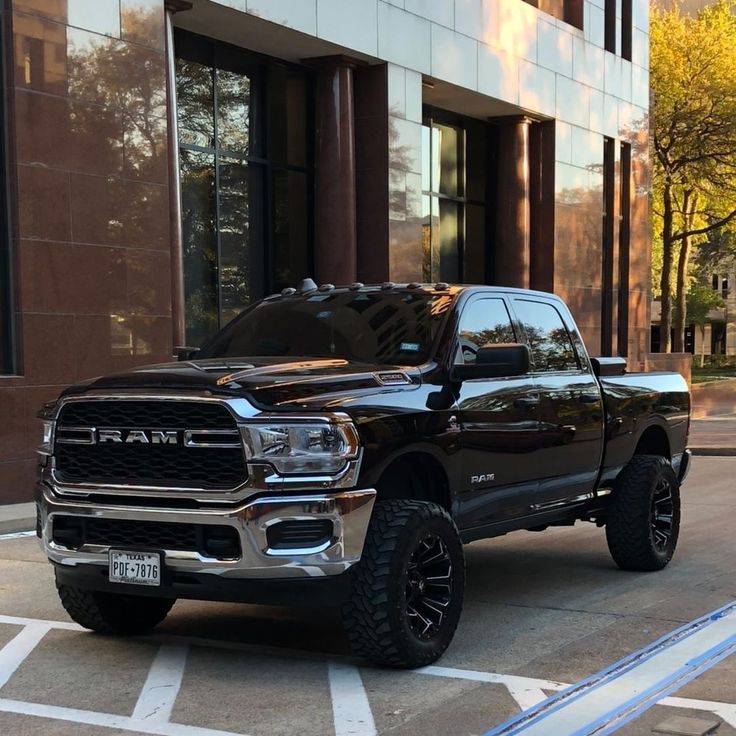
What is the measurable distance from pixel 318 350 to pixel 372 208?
44.8 ft

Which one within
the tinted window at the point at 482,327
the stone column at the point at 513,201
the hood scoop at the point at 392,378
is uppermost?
the stone column at the point at 513,201

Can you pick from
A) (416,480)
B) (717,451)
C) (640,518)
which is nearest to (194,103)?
(717,451)

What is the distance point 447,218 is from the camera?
24703mm

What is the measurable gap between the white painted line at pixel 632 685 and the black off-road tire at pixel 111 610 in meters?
2.29

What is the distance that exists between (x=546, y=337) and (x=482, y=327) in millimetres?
879

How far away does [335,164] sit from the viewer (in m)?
19.2

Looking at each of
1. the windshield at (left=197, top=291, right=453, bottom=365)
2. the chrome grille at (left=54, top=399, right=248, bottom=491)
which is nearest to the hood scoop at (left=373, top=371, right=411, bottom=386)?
the windshield at (left=197, top=291, right=453, bottom=365)

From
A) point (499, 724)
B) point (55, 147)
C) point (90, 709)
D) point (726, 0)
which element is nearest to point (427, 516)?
point (499, 724)

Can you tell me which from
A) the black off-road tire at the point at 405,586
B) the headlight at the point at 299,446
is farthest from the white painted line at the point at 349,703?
the headlight at the point at 299,446

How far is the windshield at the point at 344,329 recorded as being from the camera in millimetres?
6410

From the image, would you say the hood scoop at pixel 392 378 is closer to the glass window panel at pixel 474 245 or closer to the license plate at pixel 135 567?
the license plate at pixel 135 567

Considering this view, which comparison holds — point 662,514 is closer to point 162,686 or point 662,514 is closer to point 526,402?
point 526,402

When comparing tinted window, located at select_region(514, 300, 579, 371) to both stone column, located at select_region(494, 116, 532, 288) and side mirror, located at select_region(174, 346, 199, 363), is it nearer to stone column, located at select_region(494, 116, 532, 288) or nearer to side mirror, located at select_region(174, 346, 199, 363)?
side mirror, located at select_region(174, 346, 199, 363)

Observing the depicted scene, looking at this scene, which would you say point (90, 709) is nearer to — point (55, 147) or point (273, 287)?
point (55, 147)
